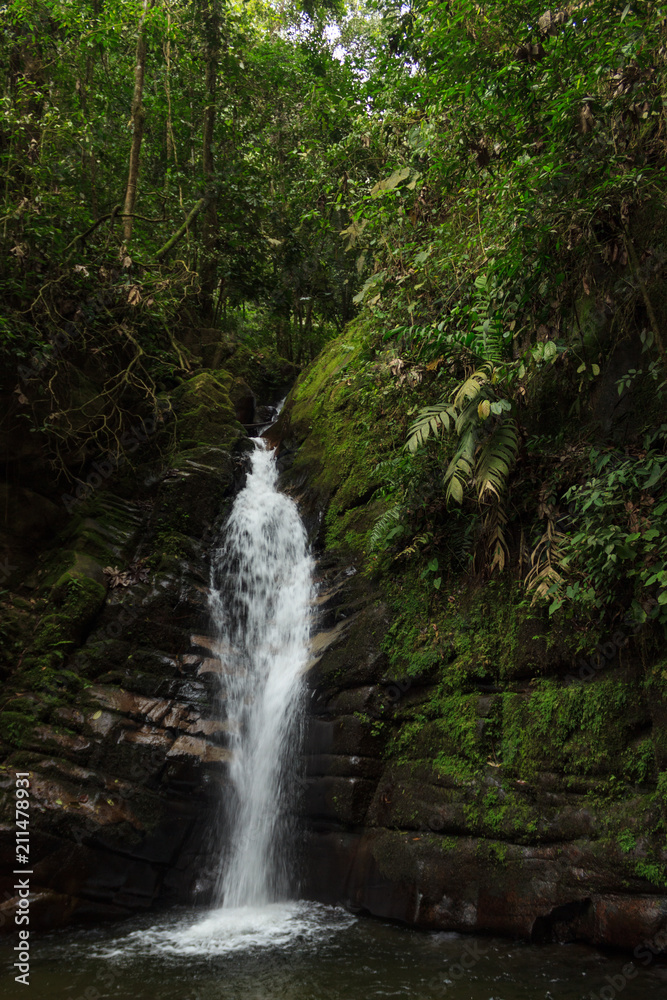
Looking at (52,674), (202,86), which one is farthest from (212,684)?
(202,86)

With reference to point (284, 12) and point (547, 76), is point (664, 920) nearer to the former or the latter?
point (547, 76)

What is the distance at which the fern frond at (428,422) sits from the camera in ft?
17.8

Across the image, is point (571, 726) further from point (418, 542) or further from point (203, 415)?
point (203, 415)

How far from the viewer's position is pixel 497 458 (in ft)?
17.5

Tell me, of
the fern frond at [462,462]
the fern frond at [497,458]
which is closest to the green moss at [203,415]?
the fern frond at [462,462]

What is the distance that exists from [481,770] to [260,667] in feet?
10.2

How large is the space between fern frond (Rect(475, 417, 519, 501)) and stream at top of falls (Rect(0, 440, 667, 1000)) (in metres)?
3.18

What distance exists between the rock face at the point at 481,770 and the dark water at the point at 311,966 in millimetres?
238

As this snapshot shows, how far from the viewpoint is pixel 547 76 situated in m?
4.88

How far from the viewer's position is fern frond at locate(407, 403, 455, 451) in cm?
543

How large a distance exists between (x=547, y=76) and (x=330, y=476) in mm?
5513

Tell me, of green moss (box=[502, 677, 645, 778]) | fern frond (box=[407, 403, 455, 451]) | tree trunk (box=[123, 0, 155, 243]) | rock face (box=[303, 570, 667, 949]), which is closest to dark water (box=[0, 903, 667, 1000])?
rock face (box=[303, 570, 667, 949])

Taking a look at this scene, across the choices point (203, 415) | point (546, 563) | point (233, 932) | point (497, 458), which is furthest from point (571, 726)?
point (203, 415)

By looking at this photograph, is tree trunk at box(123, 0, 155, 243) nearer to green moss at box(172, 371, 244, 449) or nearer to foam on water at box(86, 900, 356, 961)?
green moss at box(172, 371, 244, 449)
